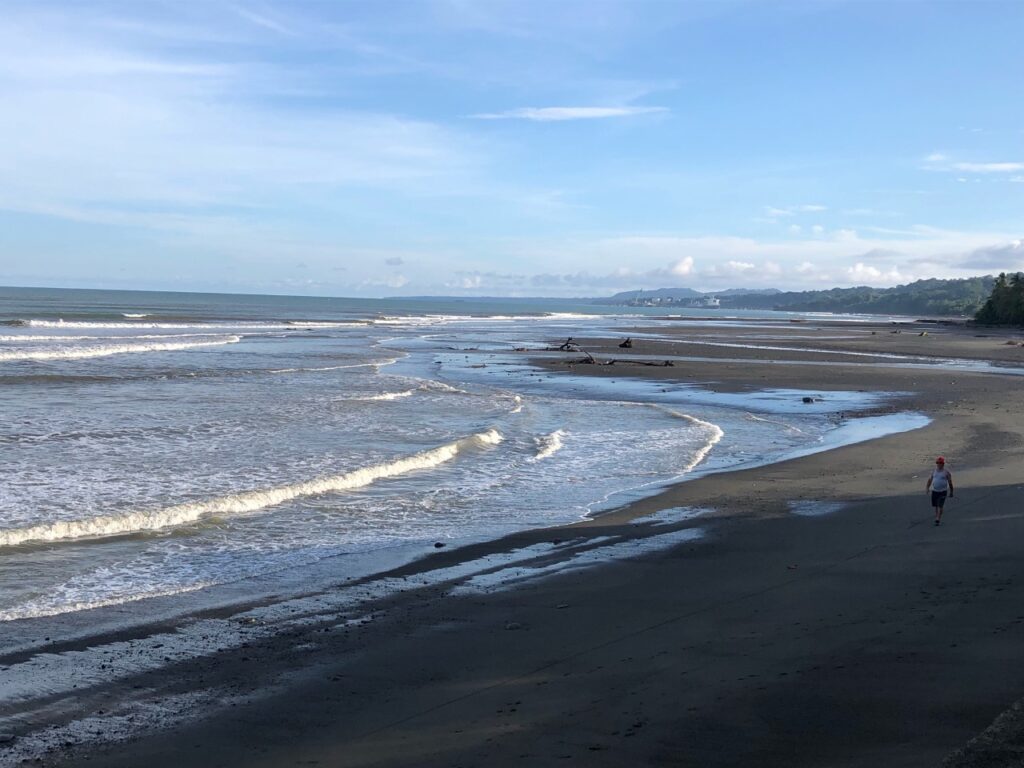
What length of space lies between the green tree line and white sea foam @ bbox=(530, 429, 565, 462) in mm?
95462

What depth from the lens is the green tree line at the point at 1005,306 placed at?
333ft

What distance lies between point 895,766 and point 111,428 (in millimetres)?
18712

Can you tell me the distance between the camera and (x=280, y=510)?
1355 centimetres

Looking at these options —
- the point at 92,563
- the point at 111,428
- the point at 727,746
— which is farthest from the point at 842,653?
the point at 111,428

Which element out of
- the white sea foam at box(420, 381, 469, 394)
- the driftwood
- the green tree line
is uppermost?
the green tree line

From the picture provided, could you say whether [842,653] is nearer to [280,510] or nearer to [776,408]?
[280,510]

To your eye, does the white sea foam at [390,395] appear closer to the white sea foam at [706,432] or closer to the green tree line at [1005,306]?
the white sea foam at [706,432]

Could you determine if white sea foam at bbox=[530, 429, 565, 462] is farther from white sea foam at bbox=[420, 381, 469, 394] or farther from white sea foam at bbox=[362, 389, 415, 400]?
white sea foam at bbox=[420, 381, 469, 394]

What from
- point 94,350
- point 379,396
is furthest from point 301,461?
point 94,350

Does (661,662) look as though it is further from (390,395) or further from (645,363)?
(645,363)

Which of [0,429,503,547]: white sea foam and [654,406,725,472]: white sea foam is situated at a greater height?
[654,406,725,472]: white sea foam

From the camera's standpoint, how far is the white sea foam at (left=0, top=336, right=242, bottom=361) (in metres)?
39.4

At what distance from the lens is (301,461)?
1703 centimetres

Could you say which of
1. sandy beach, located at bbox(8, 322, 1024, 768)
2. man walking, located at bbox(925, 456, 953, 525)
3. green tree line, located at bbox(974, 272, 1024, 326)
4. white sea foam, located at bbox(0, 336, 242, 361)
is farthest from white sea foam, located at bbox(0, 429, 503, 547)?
green tree line, located at bbox(974, 272, 1024, 326)
